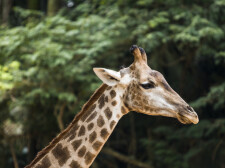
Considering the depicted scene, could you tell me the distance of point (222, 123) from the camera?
295 inches

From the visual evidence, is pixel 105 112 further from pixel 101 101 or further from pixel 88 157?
pixel 88 157

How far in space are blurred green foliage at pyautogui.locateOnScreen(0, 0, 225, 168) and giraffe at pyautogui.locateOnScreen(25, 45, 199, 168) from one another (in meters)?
3.29

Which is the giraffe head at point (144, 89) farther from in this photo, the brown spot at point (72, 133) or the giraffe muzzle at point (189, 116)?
the brown spot at point (72, 133)

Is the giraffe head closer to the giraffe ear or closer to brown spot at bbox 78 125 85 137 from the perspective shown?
the giraffe ear

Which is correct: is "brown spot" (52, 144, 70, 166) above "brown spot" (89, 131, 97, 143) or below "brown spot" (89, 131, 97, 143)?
below

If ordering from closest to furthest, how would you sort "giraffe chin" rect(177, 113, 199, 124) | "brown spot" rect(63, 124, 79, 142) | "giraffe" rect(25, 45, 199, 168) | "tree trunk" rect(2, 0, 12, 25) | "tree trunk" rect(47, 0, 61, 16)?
"giraffe chin" rect(177, 113, 199, 124) < "giraffe" rect(25, 45, 199, 168) < "brown spot" rect(63, 124, 79, 142) < "tree trunk" rect(47, 0, 61, 16) < "tree trunk" rect(2, 0, 12, 25)

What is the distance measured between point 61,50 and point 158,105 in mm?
→ 4336

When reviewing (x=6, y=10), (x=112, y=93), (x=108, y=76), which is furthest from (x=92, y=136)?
(x=6, y=10)

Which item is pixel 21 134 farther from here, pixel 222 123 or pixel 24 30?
pixel 222 123

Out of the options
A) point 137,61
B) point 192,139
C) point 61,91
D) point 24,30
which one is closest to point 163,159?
point 192,139

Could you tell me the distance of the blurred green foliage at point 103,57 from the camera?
6.96m

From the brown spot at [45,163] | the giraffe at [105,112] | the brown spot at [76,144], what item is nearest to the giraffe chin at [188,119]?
the giraffe at [105,112]

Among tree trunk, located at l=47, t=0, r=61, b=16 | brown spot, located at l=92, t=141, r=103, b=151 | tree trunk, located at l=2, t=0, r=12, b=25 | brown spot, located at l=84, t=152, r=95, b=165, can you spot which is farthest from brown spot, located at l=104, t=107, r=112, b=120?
tree trunk, located at l=2, t=0, r=12, b=25

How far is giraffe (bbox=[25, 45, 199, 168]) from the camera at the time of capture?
3033mm
